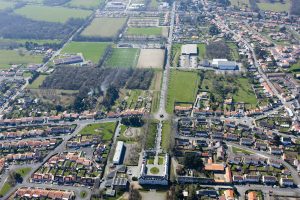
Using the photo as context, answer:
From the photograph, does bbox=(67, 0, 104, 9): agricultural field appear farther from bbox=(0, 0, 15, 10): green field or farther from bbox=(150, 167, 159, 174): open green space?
bbox=(150, 167, 159, 174): open green space

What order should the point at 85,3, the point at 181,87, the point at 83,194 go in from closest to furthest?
the point at 83,194, the point at 181,87, the point at 85,3

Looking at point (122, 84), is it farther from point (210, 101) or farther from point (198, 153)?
point (198, 153)

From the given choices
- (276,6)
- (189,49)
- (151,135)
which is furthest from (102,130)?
(276,6)

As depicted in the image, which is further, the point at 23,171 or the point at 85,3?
the point at 85,3

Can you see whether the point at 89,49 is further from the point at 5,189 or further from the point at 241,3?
the point at 241,3

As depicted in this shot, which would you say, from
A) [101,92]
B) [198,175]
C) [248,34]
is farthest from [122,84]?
[248,34]

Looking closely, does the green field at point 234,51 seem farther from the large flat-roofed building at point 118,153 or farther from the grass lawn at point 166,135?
the large flat-roofed building at point 118,153

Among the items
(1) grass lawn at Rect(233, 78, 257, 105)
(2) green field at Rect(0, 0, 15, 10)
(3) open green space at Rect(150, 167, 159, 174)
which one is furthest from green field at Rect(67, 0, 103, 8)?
(3) open green space at Rect(150, 167, 159, 174)
